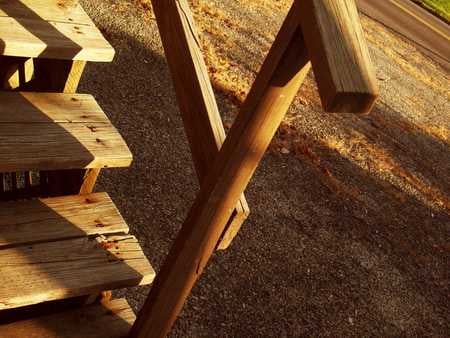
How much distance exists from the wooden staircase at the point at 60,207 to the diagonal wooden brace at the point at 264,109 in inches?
8.1

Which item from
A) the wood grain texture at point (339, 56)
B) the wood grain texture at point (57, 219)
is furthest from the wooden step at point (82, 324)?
the wood grain texture at point (339, 56)

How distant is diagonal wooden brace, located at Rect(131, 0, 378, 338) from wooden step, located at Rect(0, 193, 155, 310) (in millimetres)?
195

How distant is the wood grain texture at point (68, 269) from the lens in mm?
1495

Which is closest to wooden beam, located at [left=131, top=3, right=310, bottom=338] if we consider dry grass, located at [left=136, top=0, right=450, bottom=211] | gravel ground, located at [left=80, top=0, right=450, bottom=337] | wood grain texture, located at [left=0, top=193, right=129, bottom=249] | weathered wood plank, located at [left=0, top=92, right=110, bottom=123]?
wood grain texture, located at [left=0, top=193, right=129, bottom=249]

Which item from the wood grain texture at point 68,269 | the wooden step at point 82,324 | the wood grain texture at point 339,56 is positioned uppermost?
the wood grain texture at point 339,56

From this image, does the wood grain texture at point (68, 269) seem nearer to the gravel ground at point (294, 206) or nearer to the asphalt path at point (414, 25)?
the gravel ground at point (294, 206)

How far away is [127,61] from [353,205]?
96.2 inches

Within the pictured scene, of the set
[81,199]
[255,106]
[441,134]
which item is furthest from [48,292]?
[441,134]

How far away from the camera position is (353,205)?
14.5 feet

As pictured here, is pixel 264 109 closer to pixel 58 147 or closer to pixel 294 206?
pixel 58 147

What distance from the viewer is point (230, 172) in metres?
1.29

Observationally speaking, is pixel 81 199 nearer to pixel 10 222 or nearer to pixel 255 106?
pixel 10 222

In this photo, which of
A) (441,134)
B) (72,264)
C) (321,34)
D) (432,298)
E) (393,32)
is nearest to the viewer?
(321,34)

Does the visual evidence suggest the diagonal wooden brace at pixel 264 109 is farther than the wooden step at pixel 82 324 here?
No
